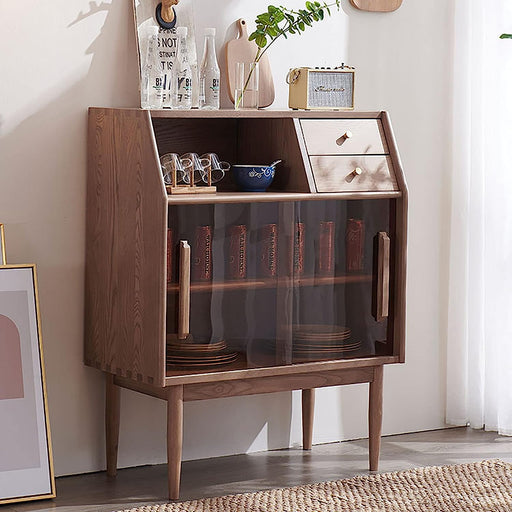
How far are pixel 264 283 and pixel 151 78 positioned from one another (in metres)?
0.76

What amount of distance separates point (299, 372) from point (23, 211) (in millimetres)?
1024

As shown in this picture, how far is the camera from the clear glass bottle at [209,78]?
11.9 ft

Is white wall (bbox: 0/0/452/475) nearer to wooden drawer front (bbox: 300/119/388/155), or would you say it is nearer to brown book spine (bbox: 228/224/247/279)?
wooden drawer front (bbox: 300/119/388/155)

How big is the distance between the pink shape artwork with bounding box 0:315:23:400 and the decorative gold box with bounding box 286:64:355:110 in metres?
1.20

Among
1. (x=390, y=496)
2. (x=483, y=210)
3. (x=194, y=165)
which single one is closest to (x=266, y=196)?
(x=194, y=165)

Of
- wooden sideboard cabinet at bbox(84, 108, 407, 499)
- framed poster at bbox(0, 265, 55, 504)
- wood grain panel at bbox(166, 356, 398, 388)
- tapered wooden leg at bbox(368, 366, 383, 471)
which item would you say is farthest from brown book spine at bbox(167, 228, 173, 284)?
tapered wooden leg at bbox(368, 366, 383, 471)

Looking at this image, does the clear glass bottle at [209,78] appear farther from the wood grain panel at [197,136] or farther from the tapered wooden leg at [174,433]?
the tapered wooden leg at [174,433]

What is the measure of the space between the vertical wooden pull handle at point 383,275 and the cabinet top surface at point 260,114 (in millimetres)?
404

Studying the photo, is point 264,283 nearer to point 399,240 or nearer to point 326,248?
point 326,248

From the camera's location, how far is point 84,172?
3.56 m

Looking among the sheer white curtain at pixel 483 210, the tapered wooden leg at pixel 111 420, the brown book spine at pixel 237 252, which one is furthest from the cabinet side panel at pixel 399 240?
the tapered wooden leg at pixel 111 420

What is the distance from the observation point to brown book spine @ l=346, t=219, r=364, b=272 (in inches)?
142

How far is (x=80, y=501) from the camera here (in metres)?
3.39

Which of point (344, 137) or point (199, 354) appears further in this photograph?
point (344, 137)
